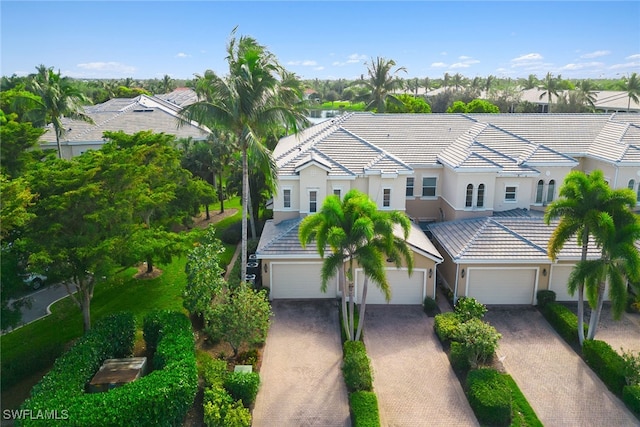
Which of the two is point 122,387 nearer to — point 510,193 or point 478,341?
point 478,341

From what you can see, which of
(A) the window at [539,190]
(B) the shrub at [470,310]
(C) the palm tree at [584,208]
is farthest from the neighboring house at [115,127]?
(C) the palm tree at [584,208]

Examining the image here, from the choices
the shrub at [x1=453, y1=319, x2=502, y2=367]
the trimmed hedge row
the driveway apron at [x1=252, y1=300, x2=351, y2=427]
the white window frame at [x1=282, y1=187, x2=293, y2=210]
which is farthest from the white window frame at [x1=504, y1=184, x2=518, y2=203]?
the trimmed hedge row

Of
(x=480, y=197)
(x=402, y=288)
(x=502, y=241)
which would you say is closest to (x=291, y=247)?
(x=402, y=288)

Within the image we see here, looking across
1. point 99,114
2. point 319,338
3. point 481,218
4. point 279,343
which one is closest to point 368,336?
point 319,338

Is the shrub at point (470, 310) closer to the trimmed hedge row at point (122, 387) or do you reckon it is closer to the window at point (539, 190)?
the window at point (539, 190)

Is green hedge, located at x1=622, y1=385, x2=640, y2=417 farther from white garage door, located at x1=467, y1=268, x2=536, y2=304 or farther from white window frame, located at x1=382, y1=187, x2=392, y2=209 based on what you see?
white window frame, located at x1=382, y1=187, x2=392, y2=209

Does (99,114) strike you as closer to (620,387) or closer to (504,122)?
(504,122)
